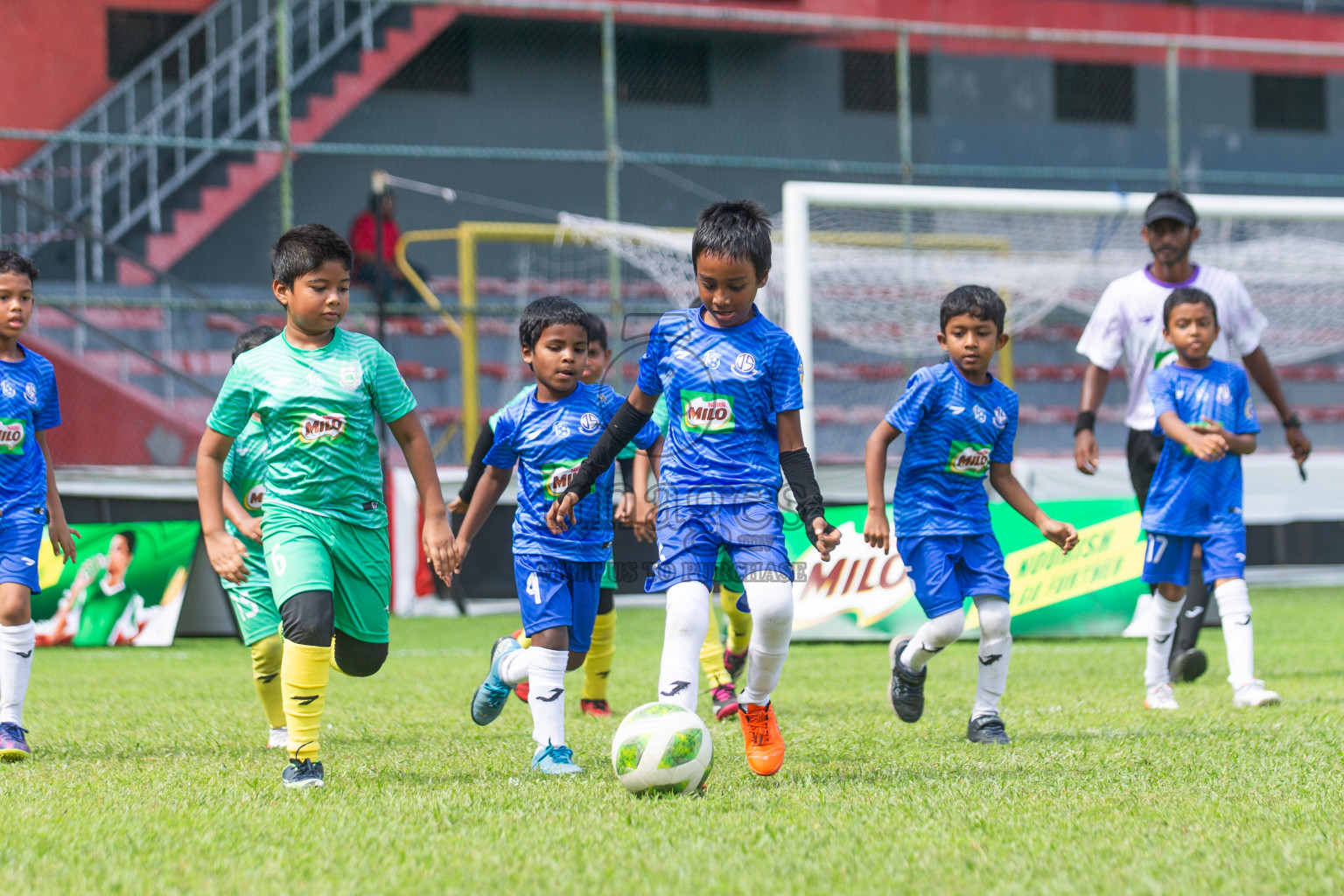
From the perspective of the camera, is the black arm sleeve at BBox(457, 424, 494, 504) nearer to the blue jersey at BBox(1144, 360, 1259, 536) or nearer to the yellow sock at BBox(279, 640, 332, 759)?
the yellow sock at BBox(279, 640, 332, 759)

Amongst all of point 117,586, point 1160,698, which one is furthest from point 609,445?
point 117,586

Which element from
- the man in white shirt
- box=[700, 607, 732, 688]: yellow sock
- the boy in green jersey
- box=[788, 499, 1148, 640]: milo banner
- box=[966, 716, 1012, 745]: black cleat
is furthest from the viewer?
box=[788, 499, 1148, 640]: milo banner

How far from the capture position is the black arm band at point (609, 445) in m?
4.30

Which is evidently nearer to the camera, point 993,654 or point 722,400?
point 722,400

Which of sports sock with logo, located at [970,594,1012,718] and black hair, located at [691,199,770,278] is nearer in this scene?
black hair, located at [691,199,770,278]

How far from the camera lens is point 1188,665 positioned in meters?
6.85

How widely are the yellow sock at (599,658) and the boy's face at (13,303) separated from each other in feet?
8.30

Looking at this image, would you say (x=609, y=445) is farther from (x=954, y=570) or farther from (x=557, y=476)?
(x=954, y=570)

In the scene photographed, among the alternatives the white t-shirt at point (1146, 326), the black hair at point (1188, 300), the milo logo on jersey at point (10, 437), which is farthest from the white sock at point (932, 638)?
the milo logo on jersey at point (10, 437)

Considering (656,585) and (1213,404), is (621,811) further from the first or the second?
(1213,404)

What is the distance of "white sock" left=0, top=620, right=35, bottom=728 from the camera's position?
203 inches

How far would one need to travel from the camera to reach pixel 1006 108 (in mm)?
18047

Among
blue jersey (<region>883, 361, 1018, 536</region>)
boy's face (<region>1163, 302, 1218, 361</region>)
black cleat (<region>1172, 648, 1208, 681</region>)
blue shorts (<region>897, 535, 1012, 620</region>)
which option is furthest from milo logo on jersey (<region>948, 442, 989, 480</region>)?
black cleat (<region>1172, 648, 1208, 681</region>)

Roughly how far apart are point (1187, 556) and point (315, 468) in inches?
152
